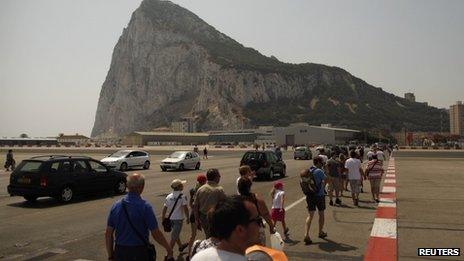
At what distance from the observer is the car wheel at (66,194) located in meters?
14.7

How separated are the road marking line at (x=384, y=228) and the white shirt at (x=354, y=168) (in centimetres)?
261

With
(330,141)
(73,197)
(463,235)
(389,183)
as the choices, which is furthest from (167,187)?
(330,141)

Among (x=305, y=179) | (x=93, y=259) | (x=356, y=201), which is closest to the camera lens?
(x=93, y=259)

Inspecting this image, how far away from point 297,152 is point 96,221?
121 feet

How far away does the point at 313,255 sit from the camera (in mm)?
7828

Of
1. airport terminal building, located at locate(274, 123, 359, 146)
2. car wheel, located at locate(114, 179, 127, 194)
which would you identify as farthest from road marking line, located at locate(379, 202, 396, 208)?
airport terminal building, located at locate(274, 123, 359, 146)

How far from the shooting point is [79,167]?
15.6m

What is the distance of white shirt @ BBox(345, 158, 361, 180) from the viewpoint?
1364cm

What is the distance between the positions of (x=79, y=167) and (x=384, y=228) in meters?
10.3

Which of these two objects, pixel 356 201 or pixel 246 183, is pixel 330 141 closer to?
pixel 356 201

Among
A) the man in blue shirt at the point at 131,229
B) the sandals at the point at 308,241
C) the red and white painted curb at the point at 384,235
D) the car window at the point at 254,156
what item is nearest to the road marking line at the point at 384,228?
the red and white painted curb at the point at 384,235

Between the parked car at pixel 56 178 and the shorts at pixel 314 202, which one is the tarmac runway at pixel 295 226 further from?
the shorts at pixel 314 202

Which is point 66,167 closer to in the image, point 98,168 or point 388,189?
point 98,168

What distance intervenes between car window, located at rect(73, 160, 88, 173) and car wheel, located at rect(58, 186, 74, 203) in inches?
28.4
